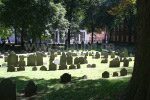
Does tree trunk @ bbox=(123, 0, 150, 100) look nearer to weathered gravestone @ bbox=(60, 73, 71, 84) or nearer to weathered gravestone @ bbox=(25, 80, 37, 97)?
weathered gravestone @ bbox=(25, 80, 37, 97)

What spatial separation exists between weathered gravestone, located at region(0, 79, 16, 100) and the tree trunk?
10.8 feet

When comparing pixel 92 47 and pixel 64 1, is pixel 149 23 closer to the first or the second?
pixel 92 47

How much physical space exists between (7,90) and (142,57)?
3851 mm

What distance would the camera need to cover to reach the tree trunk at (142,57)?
635 cm

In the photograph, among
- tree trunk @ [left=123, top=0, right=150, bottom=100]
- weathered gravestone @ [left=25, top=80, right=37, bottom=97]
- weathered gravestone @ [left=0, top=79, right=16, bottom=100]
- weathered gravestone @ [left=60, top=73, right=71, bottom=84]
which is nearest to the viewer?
tree trunk @ [left=123, top=0, right=150, bottom=100]

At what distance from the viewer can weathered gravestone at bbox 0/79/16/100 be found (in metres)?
7.21

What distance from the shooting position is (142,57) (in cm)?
648

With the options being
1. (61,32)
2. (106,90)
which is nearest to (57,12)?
(61,32)

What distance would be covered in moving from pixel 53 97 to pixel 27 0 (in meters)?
26.8

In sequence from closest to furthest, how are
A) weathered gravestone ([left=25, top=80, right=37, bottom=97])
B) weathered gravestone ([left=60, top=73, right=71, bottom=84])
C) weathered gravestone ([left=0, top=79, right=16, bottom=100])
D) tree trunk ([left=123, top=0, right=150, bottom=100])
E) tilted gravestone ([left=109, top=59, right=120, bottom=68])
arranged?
tree trunk ([left=123, top=0, right=150, bottom=100]) < weathered gravestone ([left=0, top=79, right=16, bottom=100]) < weathered gravestone ([left=25, top=80, right=37, bottom=97]) < weathered gravestone ([left=60, top=73, right=71, bottom=84]) < tilted gravestone ([left=109, top=59, right=120, bottom=68])

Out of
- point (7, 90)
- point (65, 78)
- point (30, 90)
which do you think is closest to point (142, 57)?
point (7, 90)

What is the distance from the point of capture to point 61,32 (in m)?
38.2

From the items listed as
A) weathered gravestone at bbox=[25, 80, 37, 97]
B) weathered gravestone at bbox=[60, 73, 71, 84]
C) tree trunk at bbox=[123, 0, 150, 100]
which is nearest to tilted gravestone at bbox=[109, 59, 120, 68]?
weathered gravestone at bbox=[60, 73, 71, 84]

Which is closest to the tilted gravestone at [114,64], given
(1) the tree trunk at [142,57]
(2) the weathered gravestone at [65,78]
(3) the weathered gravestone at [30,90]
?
(2) the weathered gravestone at [65,78]
